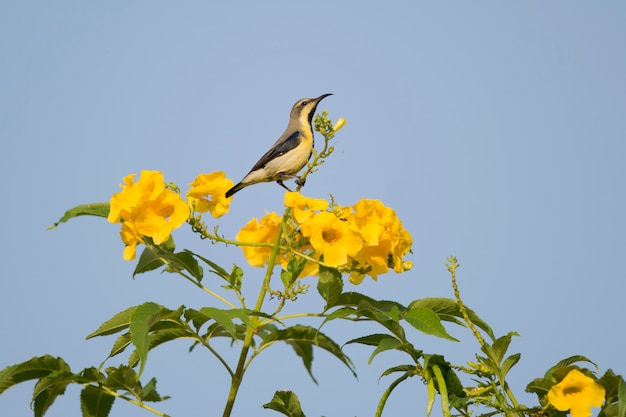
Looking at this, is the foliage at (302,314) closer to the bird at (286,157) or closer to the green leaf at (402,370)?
the green leaf at (402,370)

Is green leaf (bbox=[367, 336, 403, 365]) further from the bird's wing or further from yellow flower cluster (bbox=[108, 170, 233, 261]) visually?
the bird's wing

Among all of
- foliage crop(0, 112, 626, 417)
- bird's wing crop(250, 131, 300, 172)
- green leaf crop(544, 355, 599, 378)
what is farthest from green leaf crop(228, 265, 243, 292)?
bird's wing crop(250, 131, 300, 172)

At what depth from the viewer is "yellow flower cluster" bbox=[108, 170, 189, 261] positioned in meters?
2.94

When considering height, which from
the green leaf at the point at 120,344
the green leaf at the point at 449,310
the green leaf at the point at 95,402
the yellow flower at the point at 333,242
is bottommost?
the green leaf at the point at 95,402

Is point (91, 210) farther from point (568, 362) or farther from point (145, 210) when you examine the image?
point (568, 362)

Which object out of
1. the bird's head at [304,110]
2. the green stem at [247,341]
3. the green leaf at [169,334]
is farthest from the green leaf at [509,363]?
the bird's head at [304,110]

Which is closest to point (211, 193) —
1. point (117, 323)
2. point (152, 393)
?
point (117, 323)

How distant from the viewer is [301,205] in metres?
2.96

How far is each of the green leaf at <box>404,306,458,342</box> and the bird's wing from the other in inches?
163

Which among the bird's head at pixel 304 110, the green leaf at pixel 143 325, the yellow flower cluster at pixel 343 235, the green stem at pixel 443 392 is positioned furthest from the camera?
the bird's head at pixel 304 110

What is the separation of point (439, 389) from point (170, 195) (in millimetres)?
1399

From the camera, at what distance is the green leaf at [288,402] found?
3019 mm

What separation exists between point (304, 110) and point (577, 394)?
556cm

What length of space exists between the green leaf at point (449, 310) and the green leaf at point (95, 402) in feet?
4.66
